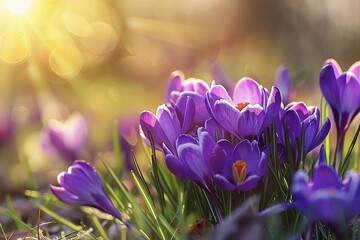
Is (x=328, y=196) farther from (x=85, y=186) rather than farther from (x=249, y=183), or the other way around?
(x=85, y=186)

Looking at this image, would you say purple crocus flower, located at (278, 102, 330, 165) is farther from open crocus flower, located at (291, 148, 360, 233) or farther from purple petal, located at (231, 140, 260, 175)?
open crocus flower, located at (291, 148, 360, 233)

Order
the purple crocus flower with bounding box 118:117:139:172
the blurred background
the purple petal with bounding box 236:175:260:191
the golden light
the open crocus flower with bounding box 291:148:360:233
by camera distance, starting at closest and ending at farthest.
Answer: the open crocus flower with bounding box 291:148:360:233
the purple petal with bounding box 236:175:260:191
the purple crocus flower with bounding box 118:117:139:172
the golden light
the blurred background

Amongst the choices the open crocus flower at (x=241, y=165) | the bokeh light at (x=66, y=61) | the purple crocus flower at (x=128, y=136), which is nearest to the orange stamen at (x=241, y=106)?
the open crocus flower at (x=241, y=165)

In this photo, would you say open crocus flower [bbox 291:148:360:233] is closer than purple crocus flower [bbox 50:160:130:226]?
Yes

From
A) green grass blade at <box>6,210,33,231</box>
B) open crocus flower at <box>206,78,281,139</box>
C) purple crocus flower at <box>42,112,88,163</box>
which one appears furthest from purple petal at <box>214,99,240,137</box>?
purple crocus flower at <box>42,112,88,163</box>

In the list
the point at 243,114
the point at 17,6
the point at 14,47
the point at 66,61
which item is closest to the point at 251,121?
the point at 243,114

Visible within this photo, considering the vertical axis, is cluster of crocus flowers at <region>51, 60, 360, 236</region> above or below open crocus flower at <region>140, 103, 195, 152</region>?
below

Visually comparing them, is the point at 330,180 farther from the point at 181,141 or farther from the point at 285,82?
the point at 285,82

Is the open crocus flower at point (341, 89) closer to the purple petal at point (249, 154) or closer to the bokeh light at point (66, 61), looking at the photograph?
the purple petal at point (249, 154)
